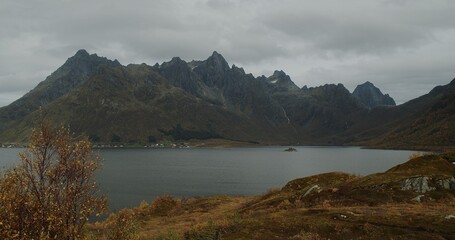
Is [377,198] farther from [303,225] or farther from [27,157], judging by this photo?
[27,157]

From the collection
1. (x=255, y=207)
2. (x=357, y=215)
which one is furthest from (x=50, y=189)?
(x=255, y=207)

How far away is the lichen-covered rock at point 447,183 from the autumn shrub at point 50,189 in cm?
3844

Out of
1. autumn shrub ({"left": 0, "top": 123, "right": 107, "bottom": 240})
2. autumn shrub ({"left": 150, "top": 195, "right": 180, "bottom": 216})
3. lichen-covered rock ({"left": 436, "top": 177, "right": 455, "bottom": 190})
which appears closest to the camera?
autumn shrub ({"left": 0, "top": 123, "right": 107, "bottom": 240})

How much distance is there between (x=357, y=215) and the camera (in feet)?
112

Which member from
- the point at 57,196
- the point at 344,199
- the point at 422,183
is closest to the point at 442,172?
the point at 422,183

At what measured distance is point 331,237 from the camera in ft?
94.6

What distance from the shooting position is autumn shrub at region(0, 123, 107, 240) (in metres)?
19.4

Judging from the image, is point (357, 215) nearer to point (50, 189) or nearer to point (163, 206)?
point (50, 189)

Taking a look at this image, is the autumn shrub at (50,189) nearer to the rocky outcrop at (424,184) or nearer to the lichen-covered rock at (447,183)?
the rocky outcrop at (424,184)

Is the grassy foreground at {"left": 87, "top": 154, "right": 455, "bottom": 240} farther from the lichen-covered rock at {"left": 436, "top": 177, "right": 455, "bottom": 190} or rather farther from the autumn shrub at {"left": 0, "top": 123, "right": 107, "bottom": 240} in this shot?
the autumn shrub at {"left": 0, "top": 123, "right": 107, "bottom": 240}

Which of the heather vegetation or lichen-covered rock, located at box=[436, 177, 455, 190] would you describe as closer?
the heather vegetation

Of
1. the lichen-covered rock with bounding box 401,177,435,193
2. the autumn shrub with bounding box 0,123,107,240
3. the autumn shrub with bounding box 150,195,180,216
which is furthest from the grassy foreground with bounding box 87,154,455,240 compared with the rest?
the autumn shrub with bounding box 150,195,180,216

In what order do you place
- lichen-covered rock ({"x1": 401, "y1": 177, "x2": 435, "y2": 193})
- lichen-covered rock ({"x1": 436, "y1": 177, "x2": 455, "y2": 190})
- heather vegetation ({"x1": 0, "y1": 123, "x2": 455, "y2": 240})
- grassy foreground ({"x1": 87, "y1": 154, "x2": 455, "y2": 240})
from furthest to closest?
lichen-covered rock ({"x1": 401, "y1": 177, "x2": 435, "y2": 193}) < lichen-covered rock ({"x1": 436, "y1": 177, "x2": 455, "y2": 190}) < grassy foreground ({"x1": 87, "y1": 154, "x2": 455, "y2": 240}) < heather vegetation ({"x1": 0, "y1": 123, "x2": 455, "y2": 240})

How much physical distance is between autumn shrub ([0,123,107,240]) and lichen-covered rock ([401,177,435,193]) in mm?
36658
